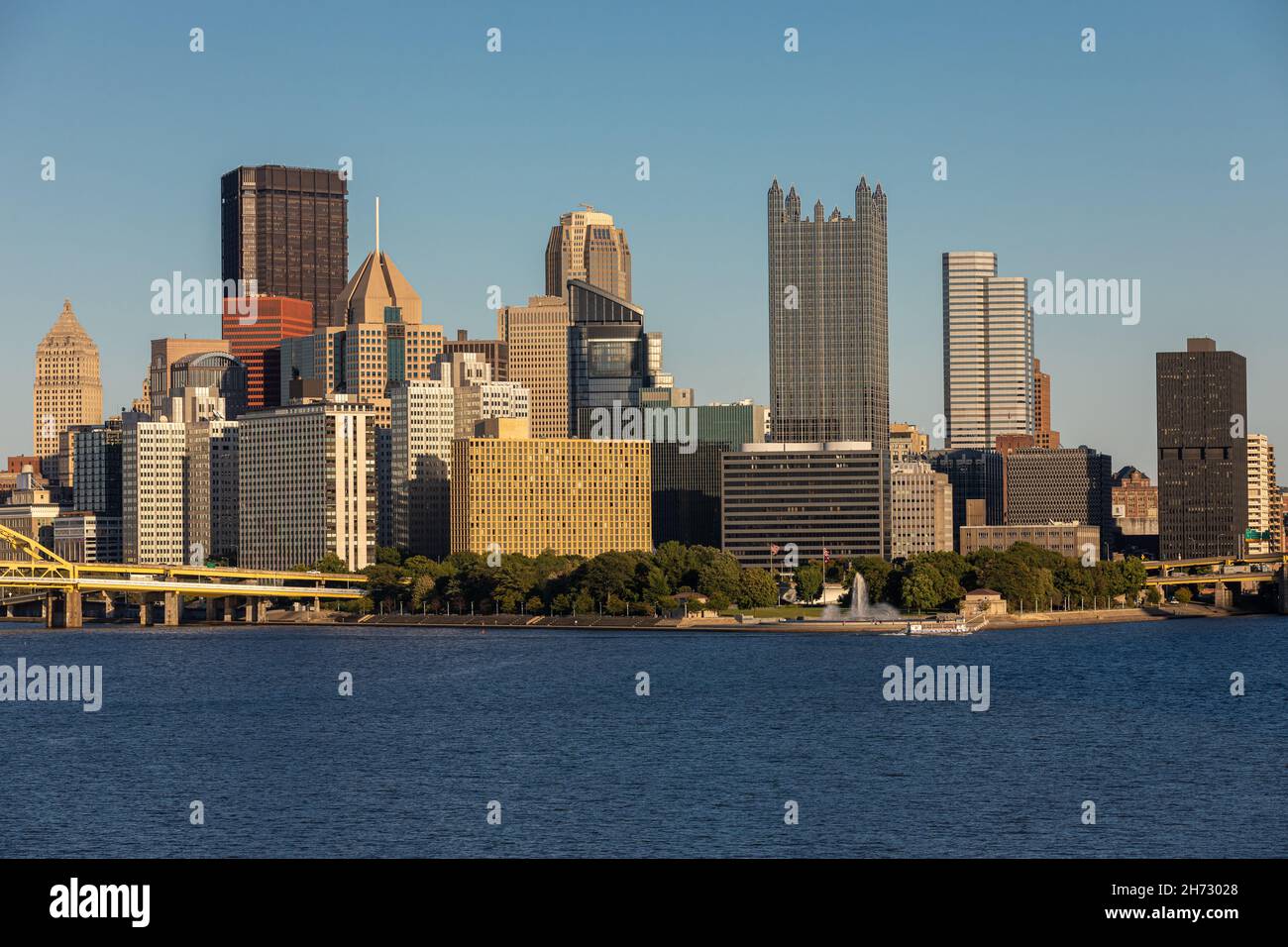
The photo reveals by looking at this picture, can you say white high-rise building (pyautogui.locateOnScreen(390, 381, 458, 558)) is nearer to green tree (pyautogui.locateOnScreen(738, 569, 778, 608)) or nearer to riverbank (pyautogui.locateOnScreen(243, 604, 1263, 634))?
riverbank (pyautogui.locateOnScreen(243, 604, 1263, 634))

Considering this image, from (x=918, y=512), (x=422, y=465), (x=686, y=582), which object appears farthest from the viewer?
(x=918, y=512)

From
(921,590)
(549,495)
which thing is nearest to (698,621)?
(921,590)

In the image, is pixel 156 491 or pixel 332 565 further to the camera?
pixel 156 491

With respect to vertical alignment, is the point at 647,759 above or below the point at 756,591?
above

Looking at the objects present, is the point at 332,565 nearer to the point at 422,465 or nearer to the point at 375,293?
the point at 422,465

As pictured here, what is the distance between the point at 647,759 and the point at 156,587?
8372 cm

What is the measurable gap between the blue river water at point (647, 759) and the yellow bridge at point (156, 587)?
36.4m

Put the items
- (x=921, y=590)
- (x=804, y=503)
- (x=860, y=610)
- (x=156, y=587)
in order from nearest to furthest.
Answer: (x=921, y=590) < (x=860, y=610) < (x=156, y=587) < (x=804, y=503)

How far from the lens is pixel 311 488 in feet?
528

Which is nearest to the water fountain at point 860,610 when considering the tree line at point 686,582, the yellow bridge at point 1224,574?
the tree line at point 686,582

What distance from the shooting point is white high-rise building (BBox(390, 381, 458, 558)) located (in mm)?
161000

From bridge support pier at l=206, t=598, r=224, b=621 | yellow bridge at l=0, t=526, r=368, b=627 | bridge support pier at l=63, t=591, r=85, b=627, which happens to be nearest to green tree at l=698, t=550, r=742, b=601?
yellow bridge at l=0, t=526, r=368, b=627
